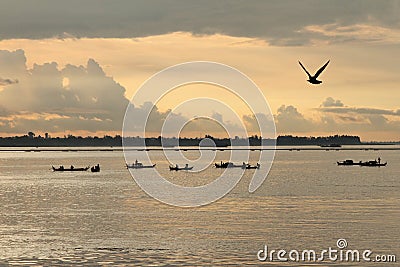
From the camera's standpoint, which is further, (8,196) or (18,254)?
(8,196)

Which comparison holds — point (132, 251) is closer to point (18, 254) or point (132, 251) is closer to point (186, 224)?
point (18, 254)

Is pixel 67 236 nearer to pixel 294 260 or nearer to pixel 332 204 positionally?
pixel 294 260

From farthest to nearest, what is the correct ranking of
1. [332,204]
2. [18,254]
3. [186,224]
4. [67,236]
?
[332,204] < [186,224] < [67,236] < [18,254]

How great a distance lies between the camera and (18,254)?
154ft

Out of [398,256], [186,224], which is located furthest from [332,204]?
[398,256]

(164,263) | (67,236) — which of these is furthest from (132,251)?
(67,236)

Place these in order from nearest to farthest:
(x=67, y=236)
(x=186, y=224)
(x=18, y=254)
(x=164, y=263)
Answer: (x=164, y=263) → (x=18, y=254) → (x=67, y=236) → (x=186, y=224)

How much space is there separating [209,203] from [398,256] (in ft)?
130

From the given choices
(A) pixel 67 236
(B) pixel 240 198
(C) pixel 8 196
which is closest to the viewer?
(A) pixel 67 236

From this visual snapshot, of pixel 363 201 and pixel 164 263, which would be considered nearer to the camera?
pixel 164 263

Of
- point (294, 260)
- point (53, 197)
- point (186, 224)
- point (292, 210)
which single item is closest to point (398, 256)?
point (294, 260)

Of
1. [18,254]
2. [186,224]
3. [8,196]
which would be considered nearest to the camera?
[18,254]

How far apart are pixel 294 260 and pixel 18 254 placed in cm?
1780

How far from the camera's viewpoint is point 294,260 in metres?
45.2
